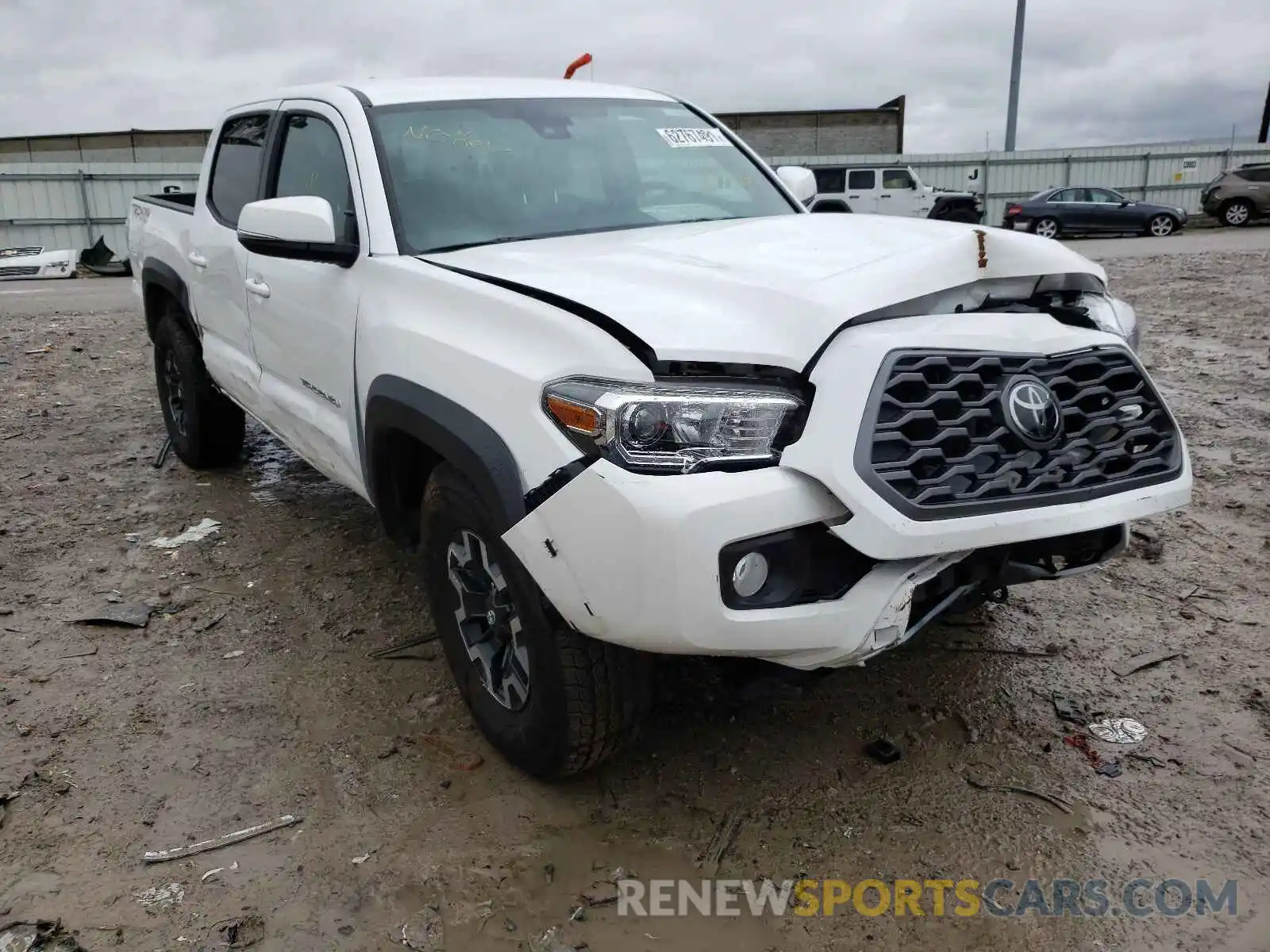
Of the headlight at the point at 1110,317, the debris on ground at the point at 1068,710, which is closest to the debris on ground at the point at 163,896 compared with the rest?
the debris on ground at the point at 1068,710

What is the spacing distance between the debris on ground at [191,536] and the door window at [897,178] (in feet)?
66.9

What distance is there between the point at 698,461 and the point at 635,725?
74cm

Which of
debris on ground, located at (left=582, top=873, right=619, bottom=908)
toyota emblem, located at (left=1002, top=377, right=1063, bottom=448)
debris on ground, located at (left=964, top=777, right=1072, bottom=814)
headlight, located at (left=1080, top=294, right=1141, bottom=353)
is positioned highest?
headlight, located at (left=1080, top=294, right=1141, bottom=353)

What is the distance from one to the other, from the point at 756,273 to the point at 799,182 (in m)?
1.93

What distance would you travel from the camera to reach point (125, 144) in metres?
33.8

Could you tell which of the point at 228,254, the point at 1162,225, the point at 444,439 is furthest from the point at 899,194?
the point at 444,439

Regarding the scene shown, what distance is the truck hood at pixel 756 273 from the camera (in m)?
2.15

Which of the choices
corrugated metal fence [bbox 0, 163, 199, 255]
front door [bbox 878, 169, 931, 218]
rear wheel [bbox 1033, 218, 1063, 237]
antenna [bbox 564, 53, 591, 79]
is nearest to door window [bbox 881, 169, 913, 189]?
front door [bbox 878, 169, 931, 218]

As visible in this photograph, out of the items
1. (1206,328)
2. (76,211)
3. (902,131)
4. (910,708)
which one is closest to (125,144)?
(76,211)

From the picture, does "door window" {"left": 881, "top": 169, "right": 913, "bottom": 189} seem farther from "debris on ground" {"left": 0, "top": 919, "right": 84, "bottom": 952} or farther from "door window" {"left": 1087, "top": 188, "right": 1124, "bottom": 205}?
"debris on ground" {"left": 0, "top": 919, "right": 84, "bottom": 952}

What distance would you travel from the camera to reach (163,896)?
2307 millimetres

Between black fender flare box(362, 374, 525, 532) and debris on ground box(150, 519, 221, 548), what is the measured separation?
200 cm

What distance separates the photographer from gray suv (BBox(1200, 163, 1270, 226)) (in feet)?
73.2

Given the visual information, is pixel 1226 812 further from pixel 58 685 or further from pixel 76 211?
pixel 76 211
